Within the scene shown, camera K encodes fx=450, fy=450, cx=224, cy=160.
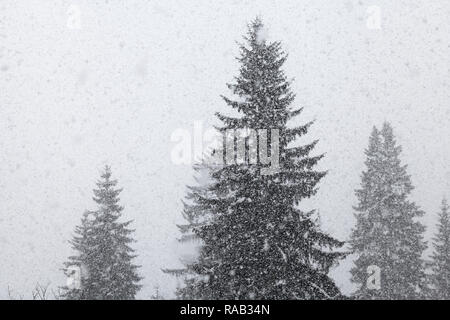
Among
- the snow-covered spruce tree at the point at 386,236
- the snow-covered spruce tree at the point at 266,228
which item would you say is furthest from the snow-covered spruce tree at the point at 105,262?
the snow-covered spruce tree at the point at 386,236

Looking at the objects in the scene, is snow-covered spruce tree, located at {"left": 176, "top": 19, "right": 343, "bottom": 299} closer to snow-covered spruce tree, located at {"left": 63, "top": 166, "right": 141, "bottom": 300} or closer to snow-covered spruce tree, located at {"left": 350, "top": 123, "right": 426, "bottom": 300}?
snow-covered spruce tree, located at {"left": 63, "top": 166, "right": 141, "bottom": 300}

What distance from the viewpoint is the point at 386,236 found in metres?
22.5

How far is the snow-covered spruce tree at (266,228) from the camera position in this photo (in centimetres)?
1211

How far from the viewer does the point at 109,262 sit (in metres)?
20.4

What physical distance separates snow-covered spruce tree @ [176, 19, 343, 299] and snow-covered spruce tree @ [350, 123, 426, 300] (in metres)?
10.1

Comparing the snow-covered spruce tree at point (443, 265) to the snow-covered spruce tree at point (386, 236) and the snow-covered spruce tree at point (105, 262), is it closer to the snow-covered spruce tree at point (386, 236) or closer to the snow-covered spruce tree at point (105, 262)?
the snow-covered spruce tree at point (386, 236)

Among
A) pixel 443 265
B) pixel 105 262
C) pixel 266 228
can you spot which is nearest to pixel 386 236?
pixel 443 265

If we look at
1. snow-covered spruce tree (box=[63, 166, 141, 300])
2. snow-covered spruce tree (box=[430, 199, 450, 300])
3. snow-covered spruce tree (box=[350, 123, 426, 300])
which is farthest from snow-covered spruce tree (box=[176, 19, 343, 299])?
snow-covered spruce tree (box=[430, 199, 450, 300])

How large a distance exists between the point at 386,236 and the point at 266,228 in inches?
491

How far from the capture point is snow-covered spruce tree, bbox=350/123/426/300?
72.4ft

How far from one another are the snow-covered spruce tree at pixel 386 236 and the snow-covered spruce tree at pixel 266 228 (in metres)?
10.1

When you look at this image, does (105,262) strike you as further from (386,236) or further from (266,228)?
(386,236)
